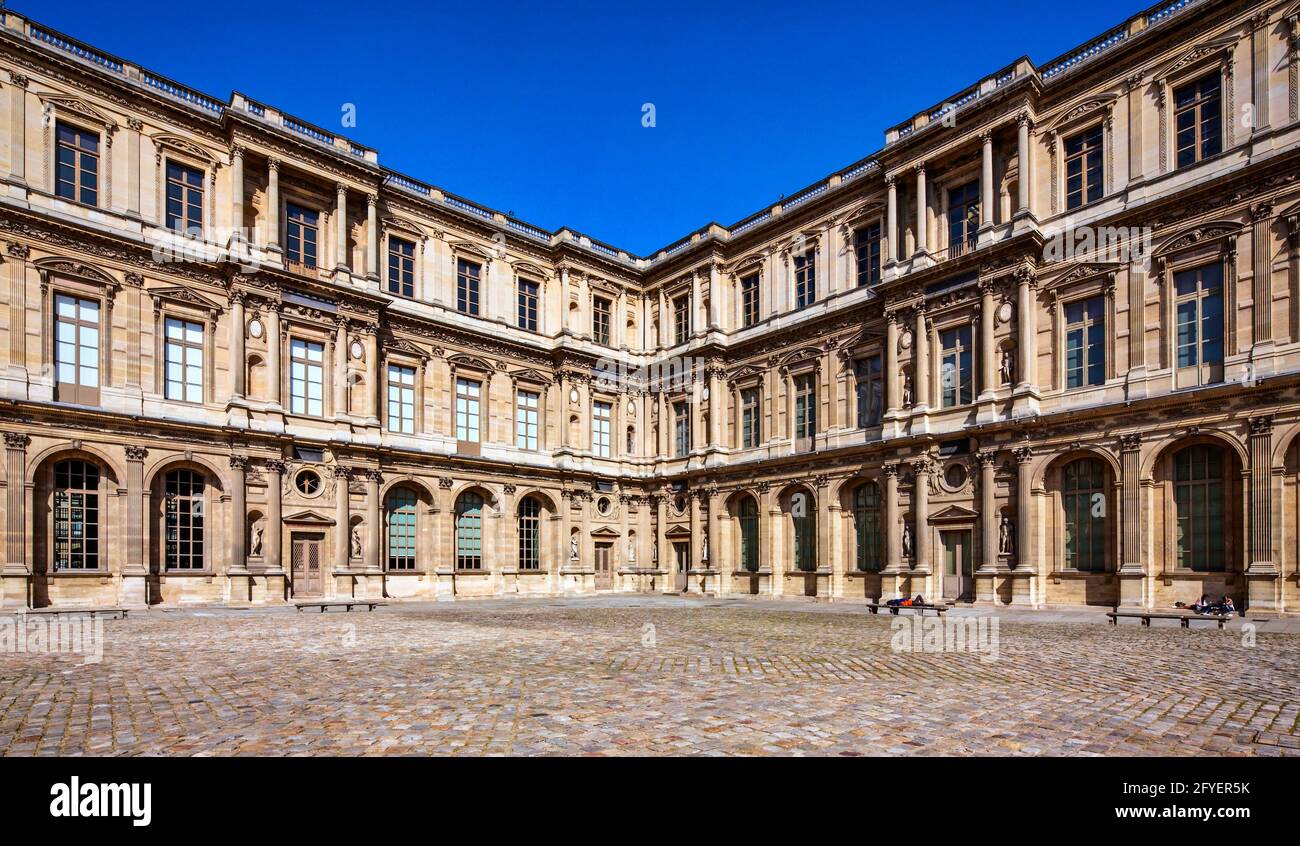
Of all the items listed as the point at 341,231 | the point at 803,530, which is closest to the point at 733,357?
the point at 803,530

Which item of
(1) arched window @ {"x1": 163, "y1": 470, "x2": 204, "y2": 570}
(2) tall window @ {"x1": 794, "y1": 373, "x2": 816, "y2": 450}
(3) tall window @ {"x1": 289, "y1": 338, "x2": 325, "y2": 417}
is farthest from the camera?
(2) tall window @ {"x1": 794, "y1": 373, "x2": 816, "y2": 450}

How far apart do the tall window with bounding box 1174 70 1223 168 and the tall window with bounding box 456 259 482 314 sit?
26094 millimetres

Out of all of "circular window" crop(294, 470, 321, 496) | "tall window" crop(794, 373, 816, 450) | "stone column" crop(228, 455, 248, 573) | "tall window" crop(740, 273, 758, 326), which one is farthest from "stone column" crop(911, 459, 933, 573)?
"stone column" crop(228, 455, 248, 573)

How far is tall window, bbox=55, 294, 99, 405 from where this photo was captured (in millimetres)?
24188

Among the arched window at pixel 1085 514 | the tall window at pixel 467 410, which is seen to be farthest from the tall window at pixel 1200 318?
the tall window at pixel 467 410

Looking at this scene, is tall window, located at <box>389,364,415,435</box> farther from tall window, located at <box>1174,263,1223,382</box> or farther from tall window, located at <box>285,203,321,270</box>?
tall window, located at <box>1174,263,1223,382</box>

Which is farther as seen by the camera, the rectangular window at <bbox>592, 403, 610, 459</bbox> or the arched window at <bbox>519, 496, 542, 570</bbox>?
the rectangular window at <bbox>592, 403, 610, 459</bbox>

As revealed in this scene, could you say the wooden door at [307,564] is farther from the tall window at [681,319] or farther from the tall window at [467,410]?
the tall window at [681,319]

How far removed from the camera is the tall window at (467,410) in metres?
33.7

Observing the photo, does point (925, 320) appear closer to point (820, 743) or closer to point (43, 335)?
point (820, 743)

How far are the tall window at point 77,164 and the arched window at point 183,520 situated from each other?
9193 millimetres

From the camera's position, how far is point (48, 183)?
24.4 m

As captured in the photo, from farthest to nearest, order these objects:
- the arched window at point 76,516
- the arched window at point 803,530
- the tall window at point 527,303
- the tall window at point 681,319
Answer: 1. the tall window at point 681,319
2. the tall window at point 527,303
3. the arched window at point 803,530
4. the arched window at point 76,516
